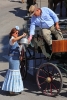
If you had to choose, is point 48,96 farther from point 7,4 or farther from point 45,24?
point 7,4

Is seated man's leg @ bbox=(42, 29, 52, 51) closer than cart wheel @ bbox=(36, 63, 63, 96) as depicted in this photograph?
No

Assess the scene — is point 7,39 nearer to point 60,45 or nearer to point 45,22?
point 45,22

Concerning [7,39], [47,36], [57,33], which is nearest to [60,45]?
[47,36]

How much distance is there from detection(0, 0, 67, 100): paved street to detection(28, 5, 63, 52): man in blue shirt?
1.10 m

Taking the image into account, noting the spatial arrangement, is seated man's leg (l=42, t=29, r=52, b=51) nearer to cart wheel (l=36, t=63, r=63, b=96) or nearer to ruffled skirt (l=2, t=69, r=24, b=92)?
cart wheel (l=36, t=63, r=63, b=96)

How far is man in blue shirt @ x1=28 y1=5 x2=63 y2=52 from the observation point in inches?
301

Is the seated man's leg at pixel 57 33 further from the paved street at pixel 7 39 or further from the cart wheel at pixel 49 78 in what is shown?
the paved street at pixel 7 39

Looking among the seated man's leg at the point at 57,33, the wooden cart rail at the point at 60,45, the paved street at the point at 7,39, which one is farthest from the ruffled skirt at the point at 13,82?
the seated man's leg at the point at 57,33

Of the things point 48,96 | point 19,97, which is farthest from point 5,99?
point 48,96

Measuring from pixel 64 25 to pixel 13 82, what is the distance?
219cm

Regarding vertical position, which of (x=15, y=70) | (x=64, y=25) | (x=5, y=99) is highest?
(x=64, y=25)

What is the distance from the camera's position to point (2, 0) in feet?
83.0

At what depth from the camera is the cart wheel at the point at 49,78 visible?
288 inches

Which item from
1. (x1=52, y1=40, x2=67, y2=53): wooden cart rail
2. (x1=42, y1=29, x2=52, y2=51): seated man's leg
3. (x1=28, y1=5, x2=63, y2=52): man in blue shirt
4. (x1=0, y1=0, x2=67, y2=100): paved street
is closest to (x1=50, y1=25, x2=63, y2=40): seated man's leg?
(x1=28, y1=5, x2=63, y2=52): man in blue shirt
